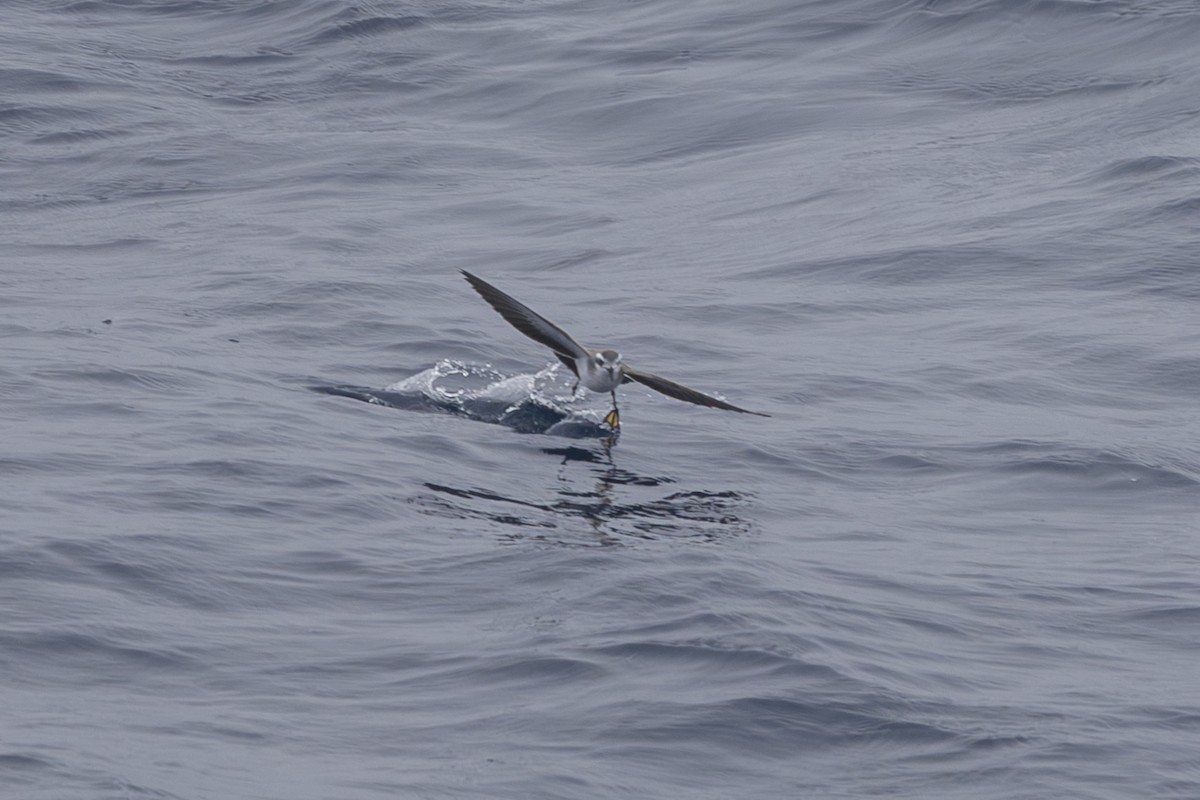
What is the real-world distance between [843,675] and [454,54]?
16.9m

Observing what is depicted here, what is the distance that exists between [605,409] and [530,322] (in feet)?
5.72

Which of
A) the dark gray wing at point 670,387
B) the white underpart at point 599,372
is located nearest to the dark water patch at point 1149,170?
the dark gray wing at point 670,387

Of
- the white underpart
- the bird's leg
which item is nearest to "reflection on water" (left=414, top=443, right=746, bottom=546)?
the white underpart

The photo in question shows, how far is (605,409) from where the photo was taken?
1283cm

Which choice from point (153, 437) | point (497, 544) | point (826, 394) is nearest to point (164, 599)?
point (497, 544)

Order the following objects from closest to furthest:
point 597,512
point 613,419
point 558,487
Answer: point 597,512, point 558,487, point 613,419

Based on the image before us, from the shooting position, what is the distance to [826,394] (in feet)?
42.8

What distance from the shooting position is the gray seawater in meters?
7.66

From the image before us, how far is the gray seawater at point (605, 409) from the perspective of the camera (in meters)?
7.66

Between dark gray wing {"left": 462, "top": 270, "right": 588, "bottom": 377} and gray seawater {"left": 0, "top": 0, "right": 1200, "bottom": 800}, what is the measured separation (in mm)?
719

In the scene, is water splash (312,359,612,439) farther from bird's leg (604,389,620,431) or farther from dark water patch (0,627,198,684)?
dark water patch (0,627,198,684)

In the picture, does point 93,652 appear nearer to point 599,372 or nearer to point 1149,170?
point 599,372

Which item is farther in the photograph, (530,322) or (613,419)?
(613,419)

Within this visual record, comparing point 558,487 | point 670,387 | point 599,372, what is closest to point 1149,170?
point 670,387
